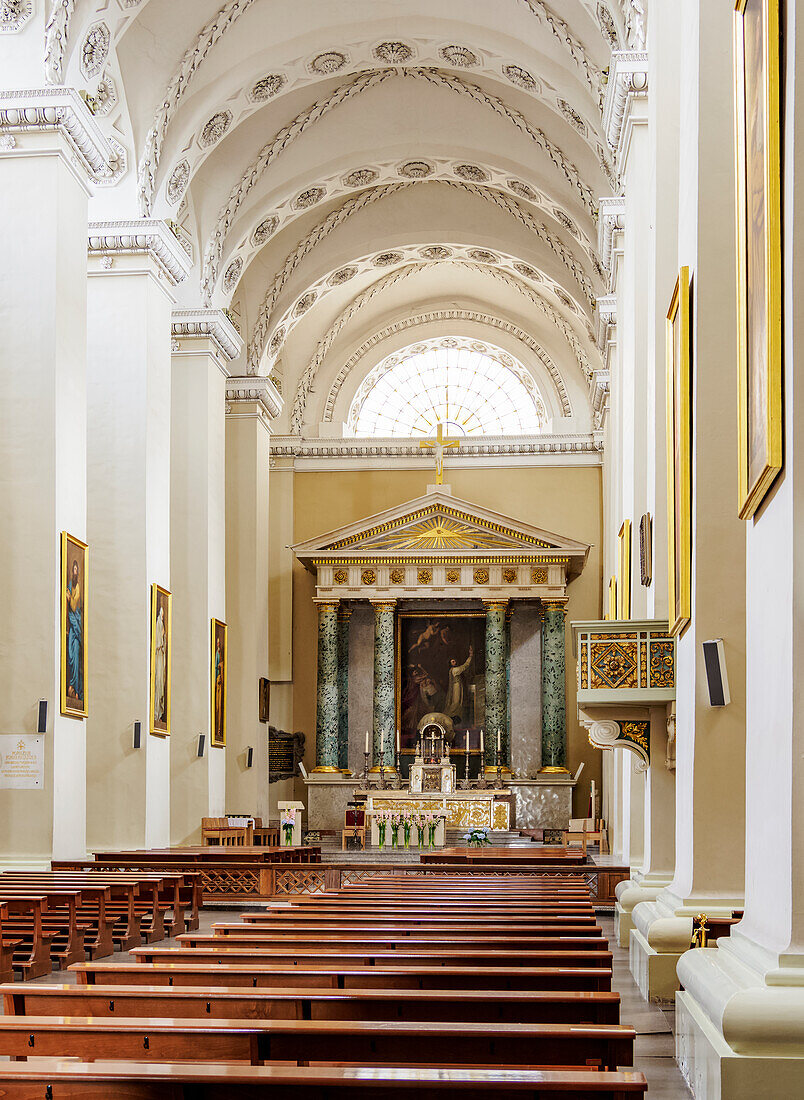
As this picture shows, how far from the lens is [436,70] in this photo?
69.3ft

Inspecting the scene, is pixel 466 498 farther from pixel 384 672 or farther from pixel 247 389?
pixel 247 389

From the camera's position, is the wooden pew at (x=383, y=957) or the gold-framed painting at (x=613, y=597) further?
the gold-framed painting at (x=613, y=597)

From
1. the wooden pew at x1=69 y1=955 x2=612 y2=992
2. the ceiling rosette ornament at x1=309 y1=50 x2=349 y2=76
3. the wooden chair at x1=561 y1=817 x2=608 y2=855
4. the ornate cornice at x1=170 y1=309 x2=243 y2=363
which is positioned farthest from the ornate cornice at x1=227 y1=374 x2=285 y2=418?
the wooden pew at x1=69 y1=955 x2=612 y2=992

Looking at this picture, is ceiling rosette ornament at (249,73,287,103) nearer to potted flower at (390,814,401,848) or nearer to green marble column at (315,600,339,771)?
green marble column at (315,600,339,771)

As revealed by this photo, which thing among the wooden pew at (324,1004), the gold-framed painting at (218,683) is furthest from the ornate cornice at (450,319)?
the wooden pew at (324,1004)

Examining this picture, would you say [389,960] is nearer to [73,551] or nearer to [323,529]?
[73,551]

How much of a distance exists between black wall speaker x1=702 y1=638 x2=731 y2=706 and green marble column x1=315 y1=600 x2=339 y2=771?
66.8ft

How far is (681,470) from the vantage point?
24.3ft

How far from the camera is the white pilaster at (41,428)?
13.5 metres

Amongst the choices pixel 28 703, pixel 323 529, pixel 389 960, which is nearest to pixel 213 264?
pixel 323 529

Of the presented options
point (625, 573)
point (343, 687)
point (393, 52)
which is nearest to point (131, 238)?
point (393, 52)

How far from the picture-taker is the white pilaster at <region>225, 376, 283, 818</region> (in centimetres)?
2373

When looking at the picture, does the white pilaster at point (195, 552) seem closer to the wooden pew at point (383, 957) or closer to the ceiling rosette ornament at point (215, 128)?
the ceiling rosette ornament at point (215, 128)

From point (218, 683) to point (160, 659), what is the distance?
340 centimetres
